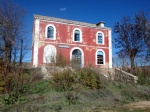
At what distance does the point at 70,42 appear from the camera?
22516mm

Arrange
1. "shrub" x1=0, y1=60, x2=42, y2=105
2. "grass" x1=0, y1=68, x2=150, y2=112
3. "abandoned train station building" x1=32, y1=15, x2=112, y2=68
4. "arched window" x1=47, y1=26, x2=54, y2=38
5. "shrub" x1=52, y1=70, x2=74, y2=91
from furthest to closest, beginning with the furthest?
"arched window" x1=47, y1=26, x2=54, y2=38 → "abandoned train station building" x1=32, y1=15, x2=112, y2=68 → "shrub" x1=52, y1=70, x2=74, y2=91 → "shrub" x1=0, y1=60, x2=42, y2=105 → "grass" x1=0, y1=68, x2=150, y2=112

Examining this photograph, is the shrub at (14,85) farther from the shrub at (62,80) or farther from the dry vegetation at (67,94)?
the shrub at (62,80)

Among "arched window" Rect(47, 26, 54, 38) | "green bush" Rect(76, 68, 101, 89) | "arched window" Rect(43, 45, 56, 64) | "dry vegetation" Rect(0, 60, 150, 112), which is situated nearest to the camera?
"dry vegetation" Rect(0, 60, 150, 112)

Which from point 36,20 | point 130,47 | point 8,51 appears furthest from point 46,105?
point 130,47

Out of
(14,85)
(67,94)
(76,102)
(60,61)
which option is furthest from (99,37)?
(14,85)

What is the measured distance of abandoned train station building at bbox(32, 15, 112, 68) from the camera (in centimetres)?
2064

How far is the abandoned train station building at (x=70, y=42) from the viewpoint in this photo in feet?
67.7

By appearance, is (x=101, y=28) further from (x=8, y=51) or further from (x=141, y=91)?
(x=141, y=91)

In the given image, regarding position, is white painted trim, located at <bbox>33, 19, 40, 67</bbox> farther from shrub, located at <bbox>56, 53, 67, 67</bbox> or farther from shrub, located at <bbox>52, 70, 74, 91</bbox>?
shrub, located at <bbox>52, 70, 74, 91</bbox>

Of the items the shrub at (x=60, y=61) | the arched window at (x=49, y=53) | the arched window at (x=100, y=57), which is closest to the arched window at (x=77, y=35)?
the arched window at (x=100, y=57)

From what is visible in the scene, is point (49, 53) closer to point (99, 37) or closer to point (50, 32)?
point (50, 32)

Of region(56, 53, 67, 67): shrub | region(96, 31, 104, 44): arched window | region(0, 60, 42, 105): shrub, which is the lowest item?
region(0, 60, 42, 105): shrub

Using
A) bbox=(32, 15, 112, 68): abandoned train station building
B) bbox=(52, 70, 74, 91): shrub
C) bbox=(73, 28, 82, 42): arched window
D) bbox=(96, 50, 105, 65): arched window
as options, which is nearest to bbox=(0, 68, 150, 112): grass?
bbox=(52, 70, 74, 91): shrub

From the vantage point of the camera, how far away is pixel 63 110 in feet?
18.7
